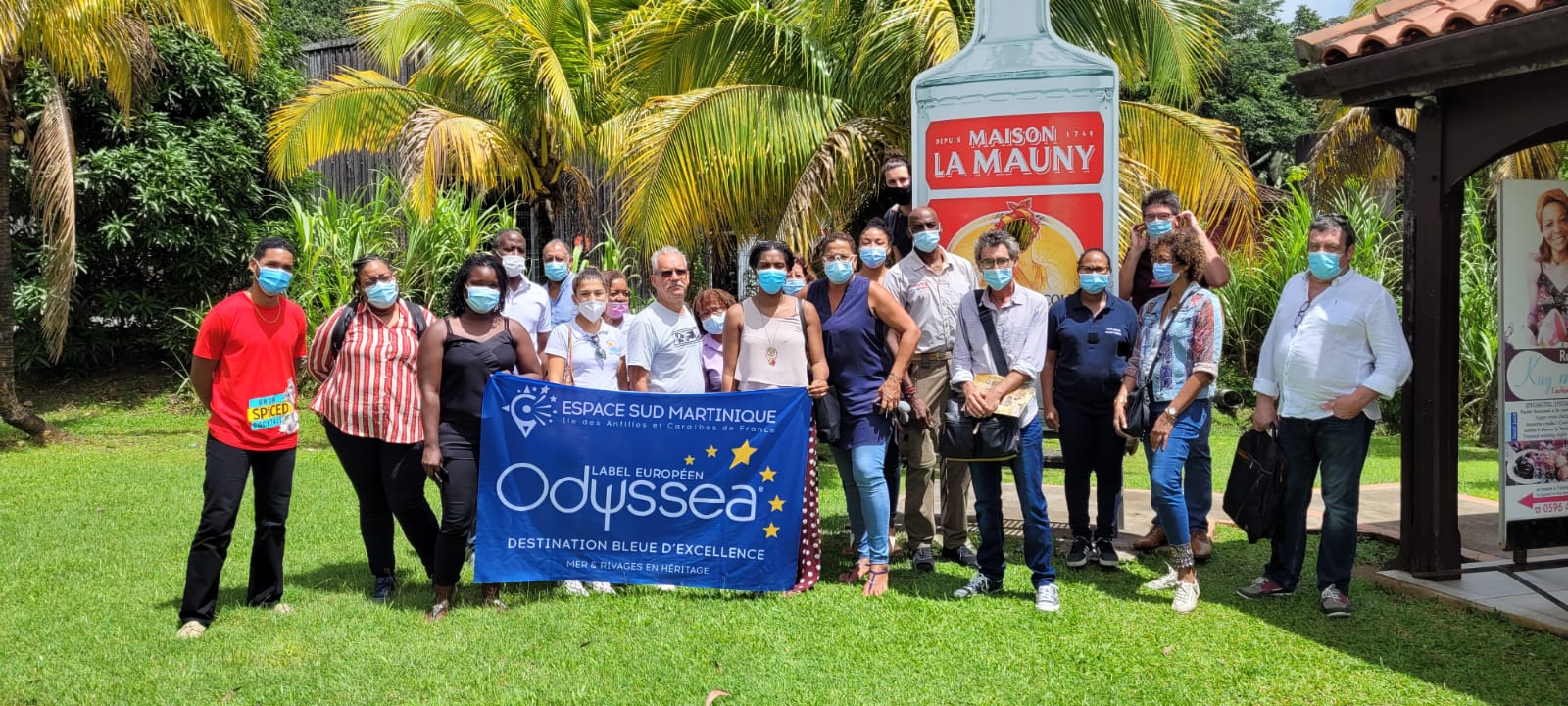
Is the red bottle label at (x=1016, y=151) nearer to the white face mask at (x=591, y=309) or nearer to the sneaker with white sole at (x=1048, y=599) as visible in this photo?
the white face mask at (x=591, y=309)

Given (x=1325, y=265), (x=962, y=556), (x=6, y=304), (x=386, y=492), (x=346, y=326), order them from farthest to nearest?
1. (x=6, y=304)
2. (x=962, y=556)
3. (x=386, y=492)
4. (x=346, y=326)
5. (x=1325, y=265)

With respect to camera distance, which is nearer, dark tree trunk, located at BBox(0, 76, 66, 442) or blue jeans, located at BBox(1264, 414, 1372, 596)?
blue jeans, located at BBox(1264, 414, 1372, 596)

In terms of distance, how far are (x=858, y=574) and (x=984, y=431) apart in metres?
1.15

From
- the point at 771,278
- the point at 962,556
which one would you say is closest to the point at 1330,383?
the point at 962,556

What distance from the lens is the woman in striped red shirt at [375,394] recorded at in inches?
229

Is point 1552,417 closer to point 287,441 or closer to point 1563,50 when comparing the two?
point 1563,50

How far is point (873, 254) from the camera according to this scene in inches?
263

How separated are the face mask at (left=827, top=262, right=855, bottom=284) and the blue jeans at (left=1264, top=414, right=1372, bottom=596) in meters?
2.27

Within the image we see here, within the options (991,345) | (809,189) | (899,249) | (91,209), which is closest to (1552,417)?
(991,345)

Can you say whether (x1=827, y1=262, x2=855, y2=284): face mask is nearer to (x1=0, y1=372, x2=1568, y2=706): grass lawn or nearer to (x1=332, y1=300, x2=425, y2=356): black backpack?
(x1=0, y1=372, x2=1568, y2=706): grass lawn

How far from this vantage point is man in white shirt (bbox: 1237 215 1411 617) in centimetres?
543

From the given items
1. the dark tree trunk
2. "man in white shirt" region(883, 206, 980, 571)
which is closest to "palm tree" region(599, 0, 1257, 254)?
"man in white shirt" region(883, 206, 980, 571)

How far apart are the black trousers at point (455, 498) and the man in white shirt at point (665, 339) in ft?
2.97

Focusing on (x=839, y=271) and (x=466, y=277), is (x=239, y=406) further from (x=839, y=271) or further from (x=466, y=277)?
(x=839, y=271)
